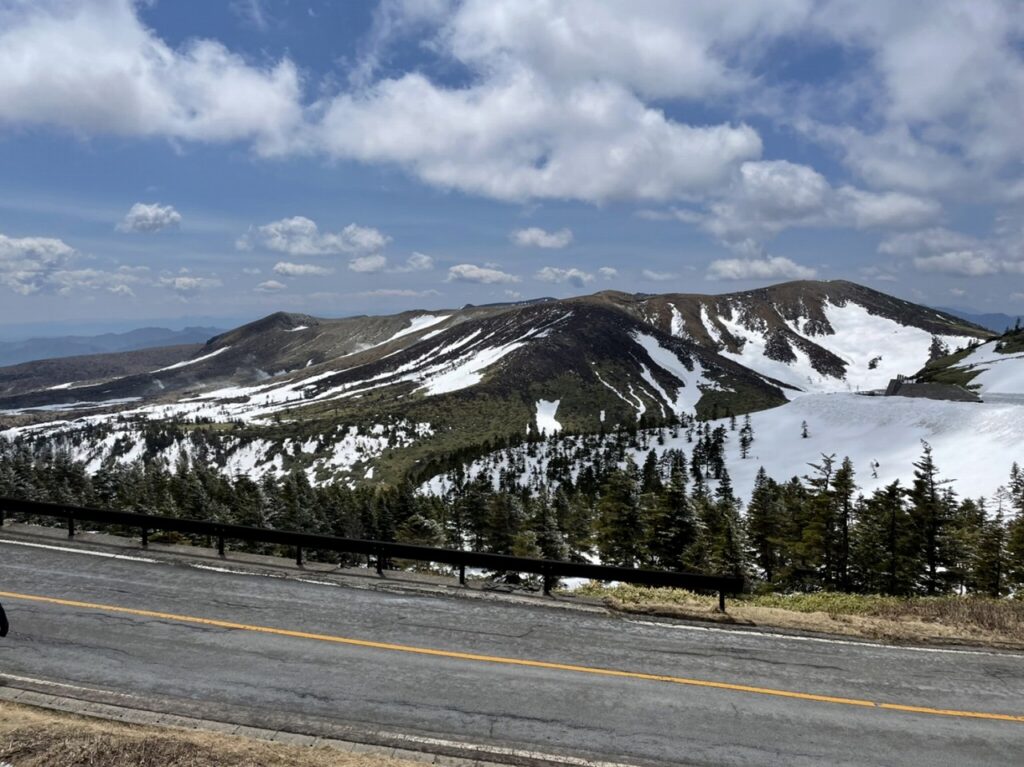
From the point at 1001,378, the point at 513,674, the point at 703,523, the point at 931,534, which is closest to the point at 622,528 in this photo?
the point at 703,523

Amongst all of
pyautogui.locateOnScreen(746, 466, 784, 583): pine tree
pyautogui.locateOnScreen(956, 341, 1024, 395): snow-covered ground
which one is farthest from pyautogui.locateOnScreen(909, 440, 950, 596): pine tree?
pyautogui.locateOnScreen(956, 341, 1024, 395): snow-covered ground

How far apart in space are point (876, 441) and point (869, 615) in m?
124

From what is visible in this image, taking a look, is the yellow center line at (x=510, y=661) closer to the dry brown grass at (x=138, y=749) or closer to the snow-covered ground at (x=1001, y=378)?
the dry brown grass at (x=138, y=749)

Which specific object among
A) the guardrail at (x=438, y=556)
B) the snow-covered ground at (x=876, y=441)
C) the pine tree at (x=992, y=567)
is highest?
the snow-covered ground at (x=876, y=441)

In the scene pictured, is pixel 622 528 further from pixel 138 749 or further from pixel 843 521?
pixel 138 749

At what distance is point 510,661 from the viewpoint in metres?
12.6

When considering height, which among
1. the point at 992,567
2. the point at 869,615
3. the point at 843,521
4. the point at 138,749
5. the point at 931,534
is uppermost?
the point at 869,615

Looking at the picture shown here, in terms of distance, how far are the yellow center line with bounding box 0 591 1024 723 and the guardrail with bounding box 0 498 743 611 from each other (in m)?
3.11

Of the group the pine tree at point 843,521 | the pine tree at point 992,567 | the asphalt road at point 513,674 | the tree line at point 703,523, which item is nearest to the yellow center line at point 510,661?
the asphalt road at point 513,674

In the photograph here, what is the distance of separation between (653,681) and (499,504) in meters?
52.2

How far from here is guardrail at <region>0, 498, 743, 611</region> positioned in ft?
53.3

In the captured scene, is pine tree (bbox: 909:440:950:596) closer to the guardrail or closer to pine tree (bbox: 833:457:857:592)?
pine tree (bbox: 833:457:857:592)

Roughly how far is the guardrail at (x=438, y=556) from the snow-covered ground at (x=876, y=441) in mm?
94041

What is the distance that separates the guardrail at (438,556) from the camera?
1623 cm
